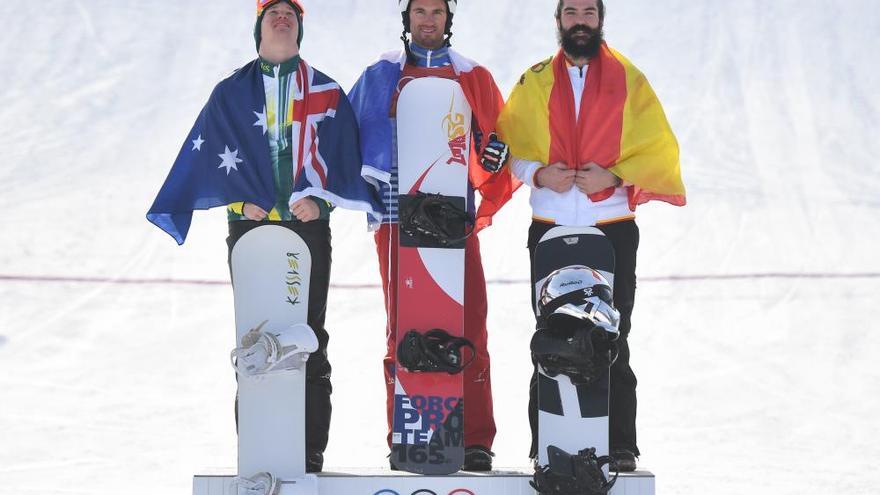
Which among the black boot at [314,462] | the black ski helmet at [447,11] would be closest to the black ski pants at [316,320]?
the black boot at [314,462]

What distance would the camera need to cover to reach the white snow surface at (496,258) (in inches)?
195

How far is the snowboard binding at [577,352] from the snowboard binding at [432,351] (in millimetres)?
254

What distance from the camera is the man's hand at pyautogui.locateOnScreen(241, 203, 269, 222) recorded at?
3760mm

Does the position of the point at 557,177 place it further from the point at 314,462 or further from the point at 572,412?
the point at 314,462

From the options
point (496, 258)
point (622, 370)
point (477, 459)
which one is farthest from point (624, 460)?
point (496, 258)

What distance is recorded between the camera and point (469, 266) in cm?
396

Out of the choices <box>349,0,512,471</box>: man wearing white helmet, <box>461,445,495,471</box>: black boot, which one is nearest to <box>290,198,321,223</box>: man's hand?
<box>349,0,512,471</box>: man wearing white helmet

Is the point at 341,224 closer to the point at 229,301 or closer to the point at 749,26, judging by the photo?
the point at 229,301

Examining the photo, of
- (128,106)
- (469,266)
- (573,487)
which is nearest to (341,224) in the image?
(128,106)

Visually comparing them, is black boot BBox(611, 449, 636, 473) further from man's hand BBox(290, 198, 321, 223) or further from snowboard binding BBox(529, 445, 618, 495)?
man's hand BBox(290, 198, 321, 223)

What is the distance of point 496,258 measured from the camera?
6773mm

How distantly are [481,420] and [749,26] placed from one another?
575 cm

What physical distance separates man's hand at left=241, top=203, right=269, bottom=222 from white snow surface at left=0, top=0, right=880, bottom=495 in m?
1.26

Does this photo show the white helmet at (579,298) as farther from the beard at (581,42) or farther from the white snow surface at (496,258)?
the white snow surface at (496,258)
